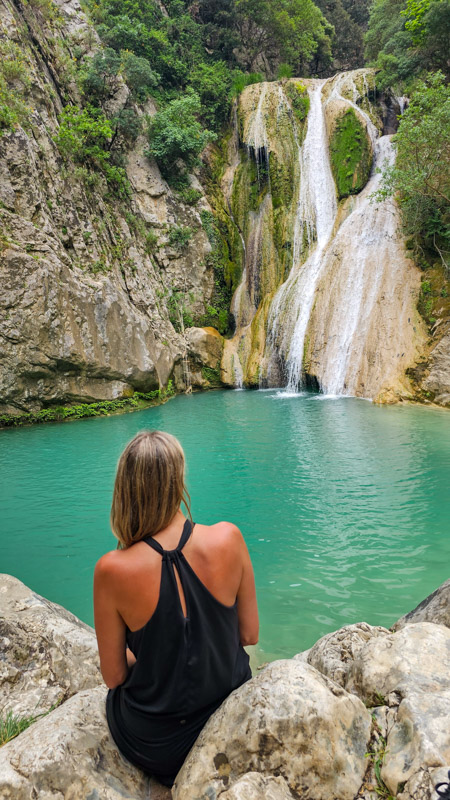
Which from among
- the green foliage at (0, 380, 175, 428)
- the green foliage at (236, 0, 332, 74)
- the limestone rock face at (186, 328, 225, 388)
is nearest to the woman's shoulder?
the green foliage at (0, 380, 175, 428)

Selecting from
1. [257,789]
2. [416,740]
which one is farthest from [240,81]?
[257,789]

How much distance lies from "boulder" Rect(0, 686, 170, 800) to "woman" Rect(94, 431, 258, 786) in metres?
0.06

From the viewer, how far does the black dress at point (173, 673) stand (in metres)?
1.60

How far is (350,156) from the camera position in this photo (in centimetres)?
2073

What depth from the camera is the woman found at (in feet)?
5.20

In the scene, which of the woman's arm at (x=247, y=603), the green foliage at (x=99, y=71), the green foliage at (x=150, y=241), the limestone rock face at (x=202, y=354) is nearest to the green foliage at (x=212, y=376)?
the limestone rock face at (x=202, y=354)

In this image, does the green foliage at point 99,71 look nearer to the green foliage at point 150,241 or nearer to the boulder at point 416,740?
the green foliage at point 150,241

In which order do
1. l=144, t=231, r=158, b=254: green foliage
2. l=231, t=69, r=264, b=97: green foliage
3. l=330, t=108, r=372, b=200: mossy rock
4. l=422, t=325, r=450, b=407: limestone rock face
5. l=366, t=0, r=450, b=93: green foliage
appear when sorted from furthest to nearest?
l=231, t=69, r=264, b=97: green foliage → l=144, t=231, r=158, b=254: green foliage → l=330, t=108, r=372, b=200: mossy rock → l=366, t=0, r=450, b=93: green foliage → l=422, t=325, r=450, b=407: limestone rock face

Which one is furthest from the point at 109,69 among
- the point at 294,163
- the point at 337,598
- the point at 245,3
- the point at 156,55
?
the point at 337,598

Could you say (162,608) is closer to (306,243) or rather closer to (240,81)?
(306,243)

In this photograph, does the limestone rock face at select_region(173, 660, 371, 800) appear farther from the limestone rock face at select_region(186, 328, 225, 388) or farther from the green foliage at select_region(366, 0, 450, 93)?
the green foliage at select_region(366, 0, 450, 93)

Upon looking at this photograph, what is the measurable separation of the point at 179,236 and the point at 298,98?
9851mm

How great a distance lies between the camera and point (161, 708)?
64.7 inches

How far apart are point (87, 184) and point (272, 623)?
17.9m
